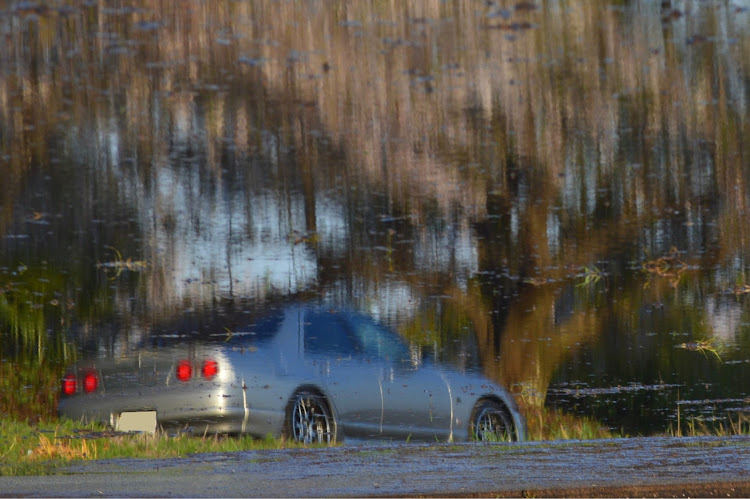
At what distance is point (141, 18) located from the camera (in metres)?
13.5

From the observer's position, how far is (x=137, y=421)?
7109mm

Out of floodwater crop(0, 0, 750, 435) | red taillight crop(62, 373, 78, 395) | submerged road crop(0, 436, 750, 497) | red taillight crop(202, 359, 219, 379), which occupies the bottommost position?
submerged road crop(0, 436, 750, 497)

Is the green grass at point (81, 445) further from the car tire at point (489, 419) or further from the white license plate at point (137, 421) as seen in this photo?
the car tire at point (489, 419)

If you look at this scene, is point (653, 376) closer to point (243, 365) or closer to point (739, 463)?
point (739, 463)

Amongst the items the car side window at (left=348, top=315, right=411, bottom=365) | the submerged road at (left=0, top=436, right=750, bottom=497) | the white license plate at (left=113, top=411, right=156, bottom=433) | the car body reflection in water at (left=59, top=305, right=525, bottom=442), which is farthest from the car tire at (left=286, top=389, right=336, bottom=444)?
the submerged road at (left=0, top=436, right=750, bottom=497)

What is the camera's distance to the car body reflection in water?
7.19 m

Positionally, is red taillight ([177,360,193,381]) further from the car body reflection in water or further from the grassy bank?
the grassy bank

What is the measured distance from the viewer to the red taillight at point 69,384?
7.37m

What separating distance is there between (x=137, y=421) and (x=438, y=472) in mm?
2395

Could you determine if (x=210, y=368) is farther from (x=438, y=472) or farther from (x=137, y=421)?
(x=438, y=472)

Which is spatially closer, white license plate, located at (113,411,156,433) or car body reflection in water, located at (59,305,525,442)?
white license plate, located at (113,411,156,433)

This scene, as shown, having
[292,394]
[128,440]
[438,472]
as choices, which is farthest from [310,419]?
[438,472]

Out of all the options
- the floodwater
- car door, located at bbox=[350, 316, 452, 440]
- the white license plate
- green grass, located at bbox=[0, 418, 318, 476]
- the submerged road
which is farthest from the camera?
the floodwater

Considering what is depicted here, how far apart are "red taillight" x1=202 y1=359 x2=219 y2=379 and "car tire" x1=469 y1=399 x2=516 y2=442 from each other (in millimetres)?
1735
